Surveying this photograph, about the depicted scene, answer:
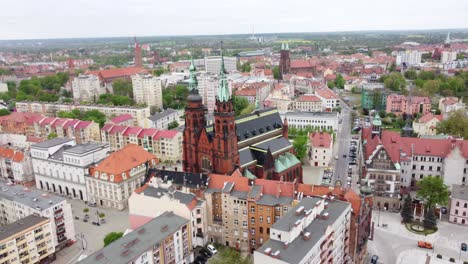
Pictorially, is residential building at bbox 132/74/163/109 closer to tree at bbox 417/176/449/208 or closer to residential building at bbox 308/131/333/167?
residential building at bbox 308/131/333/167

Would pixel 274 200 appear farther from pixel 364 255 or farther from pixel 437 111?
pixel 437 111

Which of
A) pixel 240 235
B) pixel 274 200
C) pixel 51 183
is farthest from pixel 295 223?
pixel 51 183

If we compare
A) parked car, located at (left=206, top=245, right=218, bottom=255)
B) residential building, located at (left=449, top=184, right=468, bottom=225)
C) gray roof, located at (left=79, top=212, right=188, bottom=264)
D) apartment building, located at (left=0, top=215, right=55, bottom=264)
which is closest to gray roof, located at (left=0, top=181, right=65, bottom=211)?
apartment building, located at (left=0, top=215, right=55, bottom=264)

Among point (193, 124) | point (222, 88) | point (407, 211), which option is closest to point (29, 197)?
point (193, 124)

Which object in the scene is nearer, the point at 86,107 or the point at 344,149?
the point at 344,149

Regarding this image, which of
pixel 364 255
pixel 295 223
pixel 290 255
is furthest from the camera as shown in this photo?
pixel 364 255

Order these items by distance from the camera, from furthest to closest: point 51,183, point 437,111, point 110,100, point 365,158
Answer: point 110,100 → point 437,111 → point 51,183 → point 365,158

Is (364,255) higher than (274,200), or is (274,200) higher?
(274,200)

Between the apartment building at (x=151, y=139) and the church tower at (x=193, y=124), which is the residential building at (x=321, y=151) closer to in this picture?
the church tower at (x=193, y=124)

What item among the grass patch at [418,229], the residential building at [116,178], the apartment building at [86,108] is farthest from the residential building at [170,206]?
the apartment building at [86,108]
